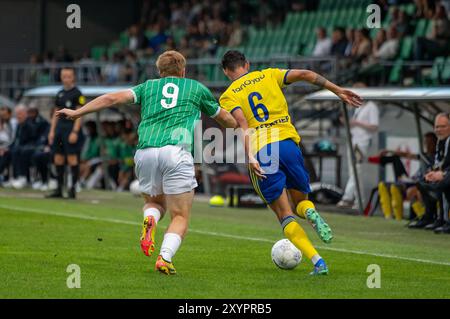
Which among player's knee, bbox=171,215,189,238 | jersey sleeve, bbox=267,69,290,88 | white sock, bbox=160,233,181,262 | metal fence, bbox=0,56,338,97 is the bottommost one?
white sock, bbox=160,233,181,262

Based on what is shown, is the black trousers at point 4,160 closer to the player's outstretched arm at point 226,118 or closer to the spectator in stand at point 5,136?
the spectator in stand at point 5,136

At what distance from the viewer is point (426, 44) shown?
23.5 metres

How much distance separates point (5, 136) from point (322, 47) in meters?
7.78

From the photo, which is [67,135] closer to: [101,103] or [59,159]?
[59,159]

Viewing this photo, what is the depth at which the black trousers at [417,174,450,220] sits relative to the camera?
1598cm

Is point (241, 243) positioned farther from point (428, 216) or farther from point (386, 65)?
point (386, 65)

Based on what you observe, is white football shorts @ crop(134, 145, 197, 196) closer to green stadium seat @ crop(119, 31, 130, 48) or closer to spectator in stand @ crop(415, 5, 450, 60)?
spectator in stand @ crop(415, 5, 450, 60)

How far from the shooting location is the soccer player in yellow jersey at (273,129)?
11336mm

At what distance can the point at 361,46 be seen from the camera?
24359 mm

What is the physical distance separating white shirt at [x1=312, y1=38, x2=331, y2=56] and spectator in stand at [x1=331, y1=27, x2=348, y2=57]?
0.66 meters

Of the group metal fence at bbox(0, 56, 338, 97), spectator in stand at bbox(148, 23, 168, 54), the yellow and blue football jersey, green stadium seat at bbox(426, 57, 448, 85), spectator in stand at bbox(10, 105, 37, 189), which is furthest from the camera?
spectator in stand at bbox(148, 23, 168, 54)

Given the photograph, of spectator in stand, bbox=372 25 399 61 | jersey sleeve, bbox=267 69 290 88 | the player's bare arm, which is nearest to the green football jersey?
the player's bare arm

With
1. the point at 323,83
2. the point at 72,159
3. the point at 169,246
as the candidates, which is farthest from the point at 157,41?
the point at 169,246

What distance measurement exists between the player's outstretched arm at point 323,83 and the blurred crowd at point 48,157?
14448mm
